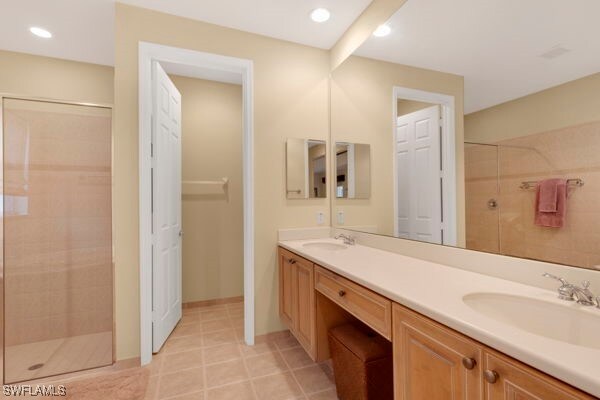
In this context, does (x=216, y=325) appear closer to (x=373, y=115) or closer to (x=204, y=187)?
(x=204, y=187)

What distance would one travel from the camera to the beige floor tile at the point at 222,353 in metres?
2.01

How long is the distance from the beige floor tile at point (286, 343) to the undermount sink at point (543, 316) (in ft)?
5.30

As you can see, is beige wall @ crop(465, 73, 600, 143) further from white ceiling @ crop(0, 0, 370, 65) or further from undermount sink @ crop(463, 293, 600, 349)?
white ceiling @ crop(0, 0, 370, 65)

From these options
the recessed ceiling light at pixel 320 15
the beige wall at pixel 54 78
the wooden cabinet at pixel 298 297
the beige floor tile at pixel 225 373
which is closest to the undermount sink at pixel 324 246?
the wooden cabinet at pixel 298 297

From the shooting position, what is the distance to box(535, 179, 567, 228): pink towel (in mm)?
966

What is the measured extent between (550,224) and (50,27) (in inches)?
138

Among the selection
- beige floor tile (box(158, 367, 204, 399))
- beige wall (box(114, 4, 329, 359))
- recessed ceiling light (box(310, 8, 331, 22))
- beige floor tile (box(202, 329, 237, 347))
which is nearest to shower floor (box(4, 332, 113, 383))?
beige wall (box(114, 4, 329, 359))

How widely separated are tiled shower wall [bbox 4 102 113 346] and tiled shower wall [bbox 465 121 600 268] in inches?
99.0

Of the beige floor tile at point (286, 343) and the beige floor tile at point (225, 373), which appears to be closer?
the beige floor tile at point (225, 373)

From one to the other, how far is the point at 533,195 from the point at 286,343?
1.99 metres

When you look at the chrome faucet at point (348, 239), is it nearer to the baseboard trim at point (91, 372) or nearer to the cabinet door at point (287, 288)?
the cabinet door at point (287, 288)

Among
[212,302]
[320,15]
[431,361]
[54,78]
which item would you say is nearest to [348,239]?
[431,361]

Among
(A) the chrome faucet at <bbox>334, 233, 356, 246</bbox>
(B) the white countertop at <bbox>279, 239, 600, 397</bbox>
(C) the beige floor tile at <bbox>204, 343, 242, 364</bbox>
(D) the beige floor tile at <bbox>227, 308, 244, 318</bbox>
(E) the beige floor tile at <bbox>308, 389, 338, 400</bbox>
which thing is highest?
(A) the chrome faucet at <bbox>334, 233, 356, 246</bbox>

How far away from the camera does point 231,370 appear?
1.88 meters
